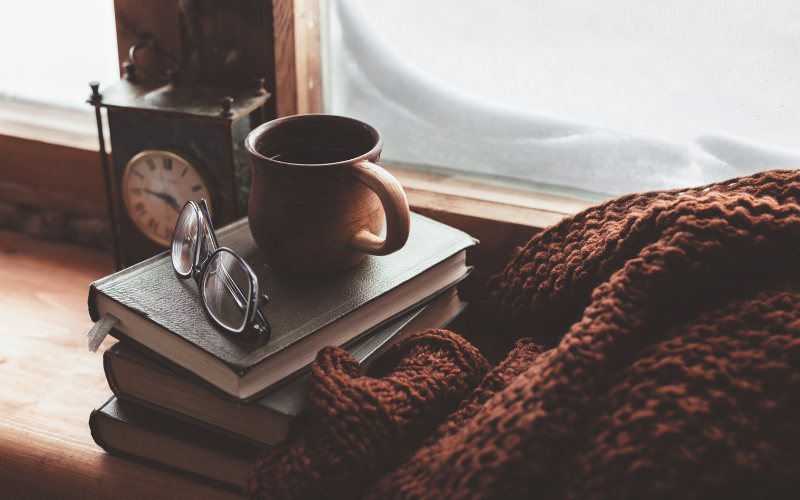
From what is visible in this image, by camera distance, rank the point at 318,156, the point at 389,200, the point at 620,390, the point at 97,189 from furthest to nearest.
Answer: the point at 97,189
the point at 318,156
the point at 389,200
the point at 620,390

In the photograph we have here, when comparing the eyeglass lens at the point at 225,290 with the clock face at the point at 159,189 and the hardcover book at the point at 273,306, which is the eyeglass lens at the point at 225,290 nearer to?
the hardcover book at the point at 273,306

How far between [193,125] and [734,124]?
77cm

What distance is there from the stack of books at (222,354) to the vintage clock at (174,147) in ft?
0.60

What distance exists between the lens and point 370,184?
2.20 ft

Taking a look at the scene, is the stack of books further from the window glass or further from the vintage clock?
the window glass

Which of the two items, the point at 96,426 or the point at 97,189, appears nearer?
the point at 96,426

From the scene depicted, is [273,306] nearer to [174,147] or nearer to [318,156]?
[318,156]

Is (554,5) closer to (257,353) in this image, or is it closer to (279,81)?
(279,81)

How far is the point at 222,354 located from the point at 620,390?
375 mm

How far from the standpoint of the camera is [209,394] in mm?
661

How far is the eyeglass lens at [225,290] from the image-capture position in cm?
68

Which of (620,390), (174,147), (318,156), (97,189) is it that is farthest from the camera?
(97,189)

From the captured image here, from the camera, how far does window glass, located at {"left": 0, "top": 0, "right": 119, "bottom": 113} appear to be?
1132mm

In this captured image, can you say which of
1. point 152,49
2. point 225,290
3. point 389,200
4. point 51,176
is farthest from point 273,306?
point 51,176
